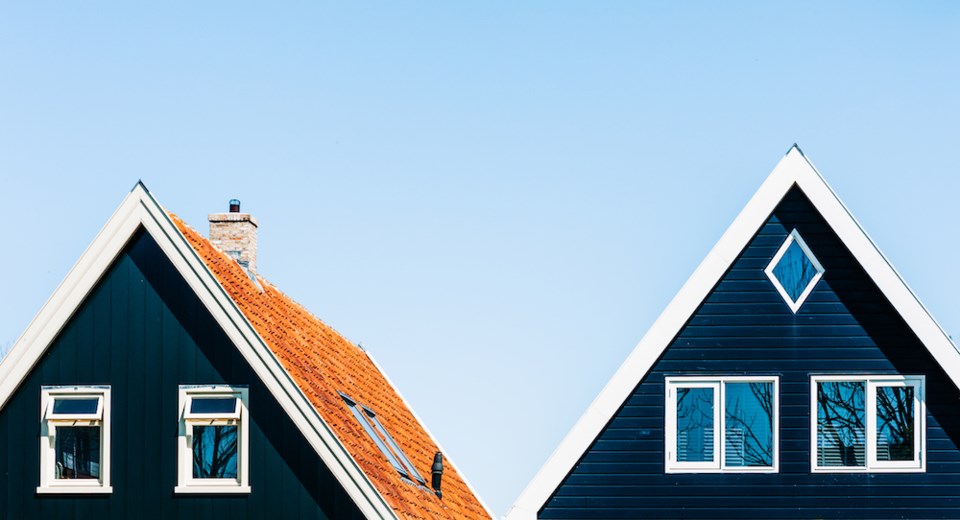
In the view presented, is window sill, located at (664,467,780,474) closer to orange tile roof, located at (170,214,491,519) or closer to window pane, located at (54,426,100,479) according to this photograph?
orange tile roof, located at (170,214,491,519)

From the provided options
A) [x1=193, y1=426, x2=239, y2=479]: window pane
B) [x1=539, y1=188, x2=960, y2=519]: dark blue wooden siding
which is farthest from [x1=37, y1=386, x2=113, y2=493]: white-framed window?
[x1=539, y1=188, x2=960, y2=519]: dark blue wooden siding

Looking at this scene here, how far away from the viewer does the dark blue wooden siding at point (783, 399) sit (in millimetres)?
26297

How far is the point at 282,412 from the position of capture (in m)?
26.0

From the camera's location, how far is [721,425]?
1044 inches

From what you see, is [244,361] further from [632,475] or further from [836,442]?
[836,442]

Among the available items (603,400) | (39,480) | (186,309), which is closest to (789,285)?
(603,400)

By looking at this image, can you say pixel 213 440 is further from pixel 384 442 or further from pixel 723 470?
pixel 723 470

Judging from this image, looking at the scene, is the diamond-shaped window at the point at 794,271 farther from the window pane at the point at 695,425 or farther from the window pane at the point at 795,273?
the window pane at the point at 695,425

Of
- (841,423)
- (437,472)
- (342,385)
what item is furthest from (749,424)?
(342,385)

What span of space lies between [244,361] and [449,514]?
6.29 m

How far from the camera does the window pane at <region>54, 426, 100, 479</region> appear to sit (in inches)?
1039

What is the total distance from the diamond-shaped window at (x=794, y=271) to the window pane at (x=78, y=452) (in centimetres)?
1062

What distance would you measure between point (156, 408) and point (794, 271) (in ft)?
32.8

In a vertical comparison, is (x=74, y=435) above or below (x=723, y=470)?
above
